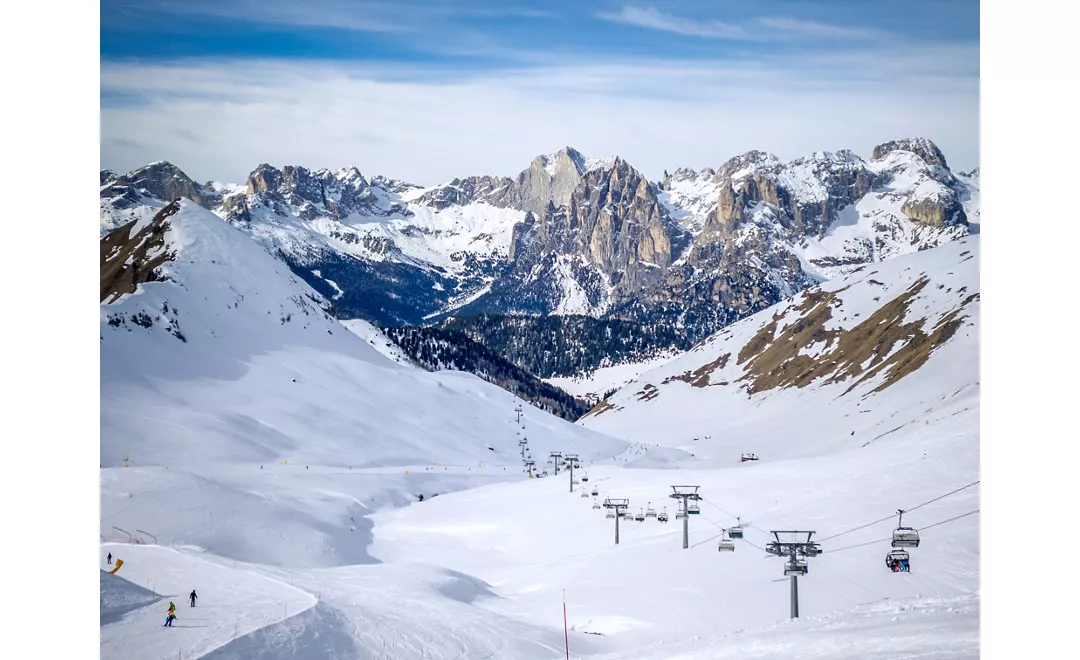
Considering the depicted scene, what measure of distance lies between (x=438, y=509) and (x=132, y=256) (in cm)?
5453

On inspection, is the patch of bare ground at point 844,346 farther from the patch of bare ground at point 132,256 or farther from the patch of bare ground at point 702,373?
the patch of bare ground at point 132,256

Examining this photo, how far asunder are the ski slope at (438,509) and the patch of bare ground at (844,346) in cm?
462

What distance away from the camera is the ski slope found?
21.3 meters

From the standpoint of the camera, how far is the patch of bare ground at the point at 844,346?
306 ft

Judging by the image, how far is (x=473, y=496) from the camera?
54.8m

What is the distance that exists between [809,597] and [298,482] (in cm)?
3362

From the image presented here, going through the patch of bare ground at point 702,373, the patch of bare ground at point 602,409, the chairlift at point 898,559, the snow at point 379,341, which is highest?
the snow at point 379,341

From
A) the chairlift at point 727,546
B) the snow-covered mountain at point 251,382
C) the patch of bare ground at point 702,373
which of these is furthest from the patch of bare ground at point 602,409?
the chairlift at point 727,546

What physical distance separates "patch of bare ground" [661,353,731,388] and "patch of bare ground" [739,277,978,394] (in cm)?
306

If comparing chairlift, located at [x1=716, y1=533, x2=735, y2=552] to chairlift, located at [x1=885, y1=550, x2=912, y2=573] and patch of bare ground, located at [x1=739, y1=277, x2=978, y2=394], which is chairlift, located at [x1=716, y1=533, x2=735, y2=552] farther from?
patch of bare ground, located at [x1=739, y1=277, x2=978, y2=394]

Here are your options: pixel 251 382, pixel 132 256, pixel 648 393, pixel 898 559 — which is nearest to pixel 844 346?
pixel 648 393

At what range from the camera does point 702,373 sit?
139375 mm

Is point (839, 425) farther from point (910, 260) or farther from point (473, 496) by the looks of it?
point (910, 260)
